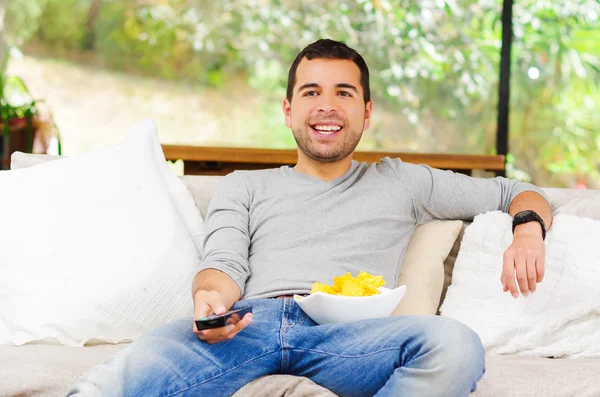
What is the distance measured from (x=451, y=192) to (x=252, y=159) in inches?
45.3

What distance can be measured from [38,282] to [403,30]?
3.26 metres

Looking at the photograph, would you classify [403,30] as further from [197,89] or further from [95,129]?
[95,129]

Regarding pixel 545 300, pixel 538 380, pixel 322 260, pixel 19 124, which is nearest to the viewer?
pixel 538 380

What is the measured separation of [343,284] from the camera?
1.54 meters

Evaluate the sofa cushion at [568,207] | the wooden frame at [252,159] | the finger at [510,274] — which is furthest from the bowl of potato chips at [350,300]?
the wooden frame at [252,159]

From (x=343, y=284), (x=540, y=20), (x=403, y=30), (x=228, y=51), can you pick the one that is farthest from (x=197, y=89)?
(x=343, y=284)

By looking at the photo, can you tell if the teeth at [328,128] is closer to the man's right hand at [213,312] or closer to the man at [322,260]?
the man at [322,260]

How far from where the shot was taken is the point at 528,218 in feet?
5.95

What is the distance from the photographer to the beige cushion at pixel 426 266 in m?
1.92

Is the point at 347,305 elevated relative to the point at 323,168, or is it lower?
lower

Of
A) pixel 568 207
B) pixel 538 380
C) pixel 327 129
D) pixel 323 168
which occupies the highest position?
pixel 327 129

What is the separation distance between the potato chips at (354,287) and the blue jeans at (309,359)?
0.20 ft

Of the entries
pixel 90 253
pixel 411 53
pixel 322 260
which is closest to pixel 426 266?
pixel 322 260

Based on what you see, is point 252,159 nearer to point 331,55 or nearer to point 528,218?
point 331,55
